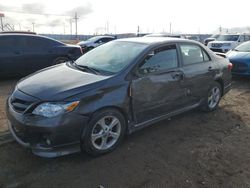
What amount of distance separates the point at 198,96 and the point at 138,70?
1.77m

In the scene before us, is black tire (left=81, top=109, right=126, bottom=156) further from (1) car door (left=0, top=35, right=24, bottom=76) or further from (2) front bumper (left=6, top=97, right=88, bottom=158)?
(1) car door (left=0, top=35, right=24, bottom=76)

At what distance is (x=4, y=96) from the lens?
671 centimetres

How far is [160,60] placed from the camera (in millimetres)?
4465

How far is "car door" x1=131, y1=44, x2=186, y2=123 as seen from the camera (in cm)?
406

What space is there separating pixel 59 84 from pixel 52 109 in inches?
18.4

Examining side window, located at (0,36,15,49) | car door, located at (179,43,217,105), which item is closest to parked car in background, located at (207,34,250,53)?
car door, located at (179,43,217,105)

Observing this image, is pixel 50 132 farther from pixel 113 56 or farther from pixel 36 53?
pixel 36 53

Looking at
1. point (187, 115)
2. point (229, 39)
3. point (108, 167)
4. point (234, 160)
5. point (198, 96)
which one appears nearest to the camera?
point (108, 167)

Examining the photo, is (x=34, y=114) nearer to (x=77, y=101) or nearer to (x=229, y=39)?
(x=77, y=101)

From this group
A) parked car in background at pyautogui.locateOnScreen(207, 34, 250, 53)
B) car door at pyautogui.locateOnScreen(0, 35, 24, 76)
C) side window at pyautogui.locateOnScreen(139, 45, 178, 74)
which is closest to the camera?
side window at pyautogui.locateOnScreen(139, 45, 178, 74)

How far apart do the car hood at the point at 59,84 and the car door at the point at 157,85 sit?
583 mm

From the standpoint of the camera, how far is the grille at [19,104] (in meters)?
3.46

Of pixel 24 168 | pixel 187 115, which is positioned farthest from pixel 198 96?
pixel 24 168

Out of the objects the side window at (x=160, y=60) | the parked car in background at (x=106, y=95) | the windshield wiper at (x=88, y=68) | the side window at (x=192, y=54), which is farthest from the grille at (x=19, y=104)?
the side window at (x=192, y=54)
